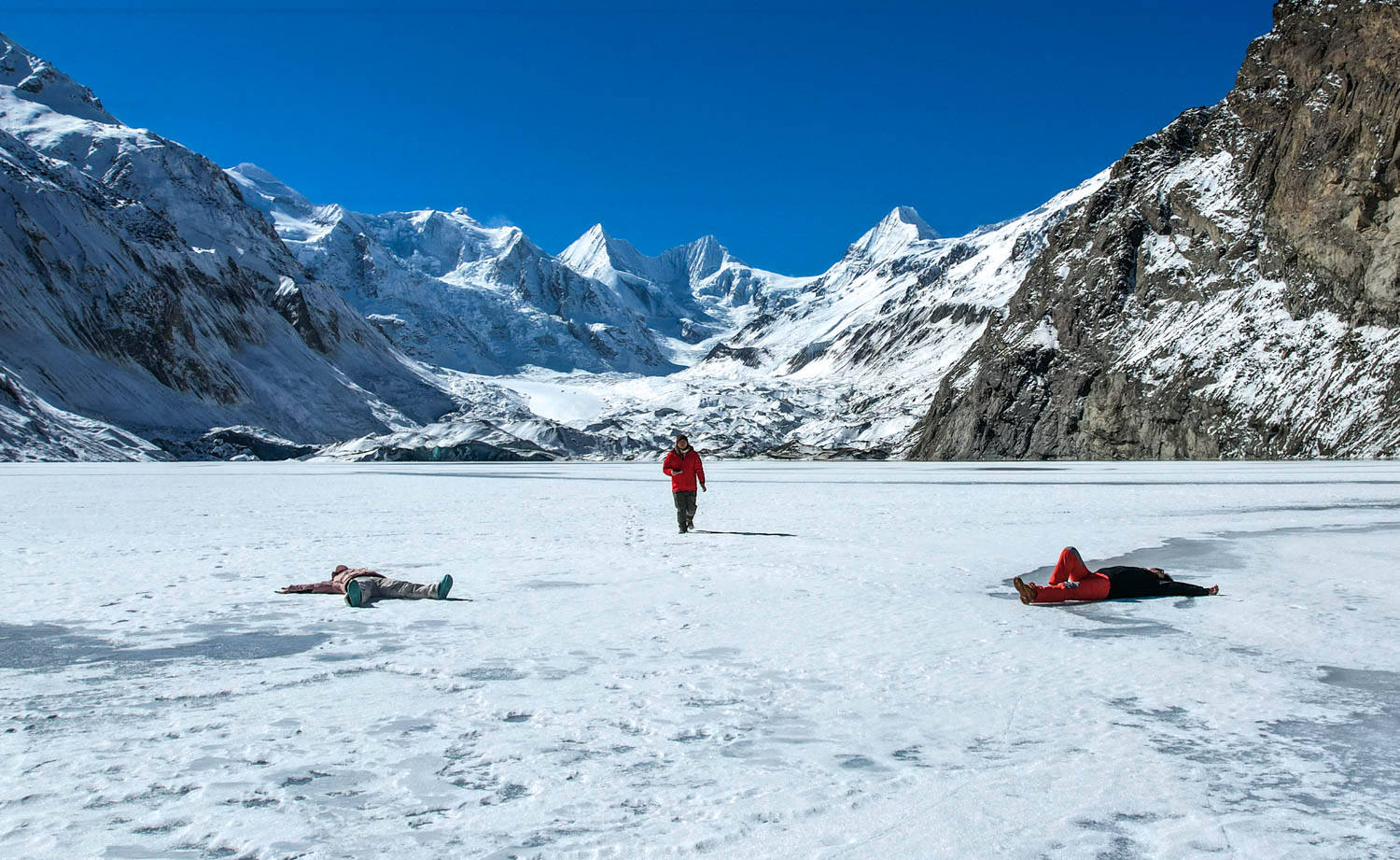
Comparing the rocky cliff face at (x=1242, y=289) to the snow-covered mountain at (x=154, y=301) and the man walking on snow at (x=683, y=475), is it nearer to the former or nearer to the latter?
the man walking on snow at (x=683, y=475)

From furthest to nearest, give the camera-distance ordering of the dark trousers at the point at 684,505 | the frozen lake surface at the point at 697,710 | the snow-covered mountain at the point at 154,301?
the snow-covered mountain at the point at 154,301 → the dark trousers at the point at 684,505 → the frozen lake surface at the point at 697,710

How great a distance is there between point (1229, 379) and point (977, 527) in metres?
65.1

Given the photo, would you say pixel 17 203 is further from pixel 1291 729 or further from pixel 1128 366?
pixel 1291 729

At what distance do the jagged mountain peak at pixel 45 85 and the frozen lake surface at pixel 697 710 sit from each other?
202121mm

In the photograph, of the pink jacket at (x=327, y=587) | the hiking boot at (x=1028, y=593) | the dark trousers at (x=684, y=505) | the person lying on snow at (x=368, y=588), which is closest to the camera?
the hiking boot at (x=1028, y=593)

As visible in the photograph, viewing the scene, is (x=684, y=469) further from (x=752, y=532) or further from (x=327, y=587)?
(x=327, y=587)

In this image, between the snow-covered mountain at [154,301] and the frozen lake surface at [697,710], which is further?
the snow-covered mountain at [154,301]

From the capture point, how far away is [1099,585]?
1112 centimetres

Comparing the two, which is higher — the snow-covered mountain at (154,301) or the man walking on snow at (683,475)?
the snow-covered mountain at (154,301)

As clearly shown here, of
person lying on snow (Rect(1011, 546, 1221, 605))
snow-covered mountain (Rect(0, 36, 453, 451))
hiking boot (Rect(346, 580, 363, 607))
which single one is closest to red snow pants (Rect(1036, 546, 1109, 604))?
person lying on snow (Rect(1011, 546, 1221, 605))

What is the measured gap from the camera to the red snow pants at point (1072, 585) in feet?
35.7

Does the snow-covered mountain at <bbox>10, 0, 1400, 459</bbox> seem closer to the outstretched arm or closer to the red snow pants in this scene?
the red snow pants

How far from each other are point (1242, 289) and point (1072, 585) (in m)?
80.2

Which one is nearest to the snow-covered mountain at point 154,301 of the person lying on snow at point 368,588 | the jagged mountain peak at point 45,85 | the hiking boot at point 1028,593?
the jagged mountain peak at point 45,85
